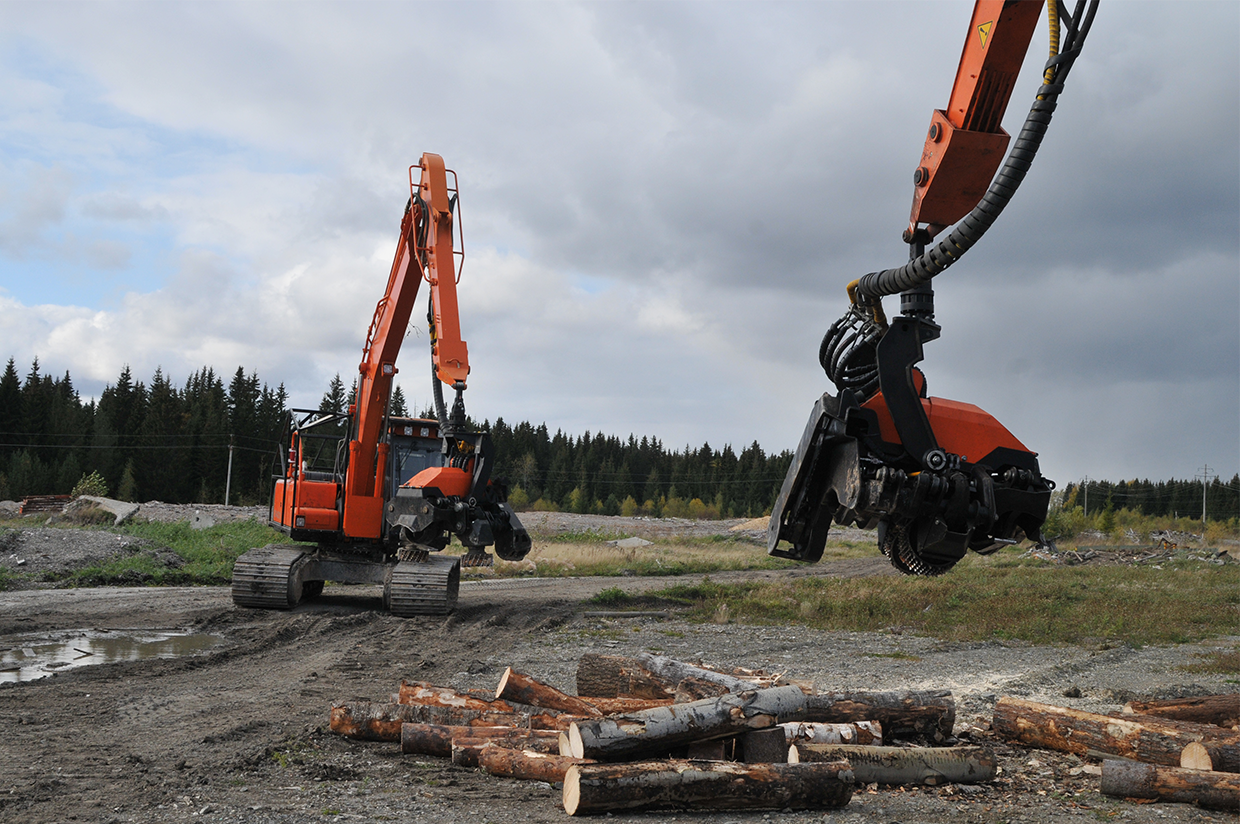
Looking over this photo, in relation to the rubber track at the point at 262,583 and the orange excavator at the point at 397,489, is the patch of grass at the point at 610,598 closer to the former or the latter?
the orange excavator at the point at 397,489

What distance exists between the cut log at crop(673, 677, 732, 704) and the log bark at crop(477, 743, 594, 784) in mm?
1214

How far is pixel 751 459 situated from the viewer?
11144 centimetres

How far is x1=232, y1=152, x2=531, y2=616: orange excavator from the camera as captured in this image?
12625 millimetres

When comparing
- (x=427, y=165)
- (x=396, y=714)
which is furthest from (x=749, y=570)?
(x=396, y=714)

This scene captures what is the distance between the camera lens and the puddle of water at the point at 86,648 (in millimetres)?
9447

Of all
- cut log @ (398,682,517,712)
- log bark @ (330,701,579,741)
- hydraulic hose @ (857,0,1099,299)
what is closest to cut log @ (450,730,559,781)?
log bark @ (330,701,579,741)

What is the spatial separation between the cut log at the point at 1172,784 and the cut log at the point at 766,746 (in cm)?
210

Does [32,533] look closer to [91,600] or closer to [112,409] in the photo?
[91,600]

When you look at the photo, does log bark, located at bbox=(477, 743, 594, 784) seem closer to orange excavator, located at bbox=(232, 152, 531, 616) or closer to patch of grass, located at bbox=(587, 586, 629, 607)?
orange excavator, located at bbox=(232, 152, 531, 616)

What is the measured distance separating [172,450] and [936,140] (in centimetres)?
7431

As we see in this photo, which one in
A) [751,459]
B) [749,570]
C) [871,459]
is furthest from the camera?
[751,459]

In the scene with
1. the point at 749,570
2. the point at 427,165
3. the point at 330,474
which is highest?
the point at 427,165

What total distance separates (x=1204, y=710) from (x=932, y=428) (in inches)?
149

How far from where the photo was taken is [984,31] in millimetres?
5754
